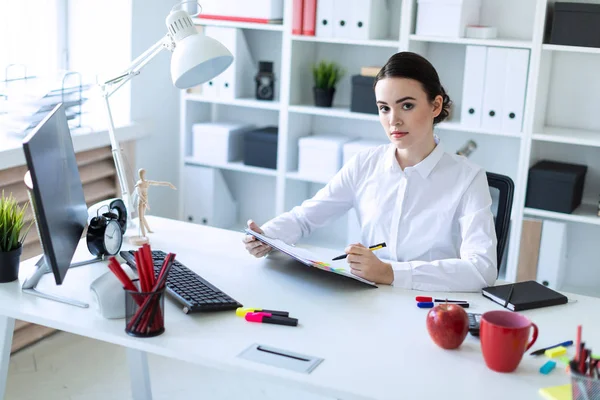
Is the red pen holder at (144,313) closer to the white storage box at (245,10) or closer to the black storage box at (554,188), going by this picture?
the black storage box at (554,188)

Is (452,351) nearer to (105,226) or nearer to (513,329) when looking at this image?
(513,329)

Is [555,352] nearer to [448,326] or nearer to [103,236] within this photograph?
[448,326]

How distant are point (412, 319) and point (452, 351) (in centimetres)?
18

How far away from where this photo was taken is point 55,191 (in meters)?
1.77

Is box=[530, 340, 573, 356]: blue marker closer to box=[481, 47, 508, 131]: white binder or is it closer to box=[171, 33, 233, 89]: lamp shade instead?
box=[171, 33, 233, 89]: lamp shade

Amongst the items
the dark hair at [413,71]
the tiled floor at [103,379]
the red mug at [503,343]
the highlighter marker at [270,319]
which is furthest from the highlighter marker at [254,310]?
the tiled floor at [103,379]

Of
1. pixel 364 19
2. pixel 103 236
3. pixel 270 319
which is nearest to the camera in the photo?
pixel 270 319

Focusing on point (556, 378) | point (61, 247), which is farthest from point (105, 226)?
point (556, 378)

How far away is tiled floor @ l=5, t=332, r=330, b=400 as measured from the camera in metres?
2.80

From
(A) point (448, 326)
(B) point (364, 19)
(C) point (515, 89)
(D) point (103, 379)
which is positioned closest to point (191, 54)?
(A) point (448, 326)

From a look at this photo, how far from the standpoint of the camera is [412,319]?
1.79 meters

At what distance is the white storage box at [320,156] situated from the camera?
364 cm

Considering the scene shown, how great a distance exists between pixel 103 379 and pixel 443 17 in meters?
1.98

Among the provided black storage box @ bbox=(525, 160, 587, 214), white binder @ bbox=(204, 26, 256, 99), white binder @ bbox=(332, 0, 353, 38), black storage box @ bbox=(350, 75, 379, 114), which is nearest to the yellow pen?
black storage box @ bbox=(525, 160, 587, 214)
